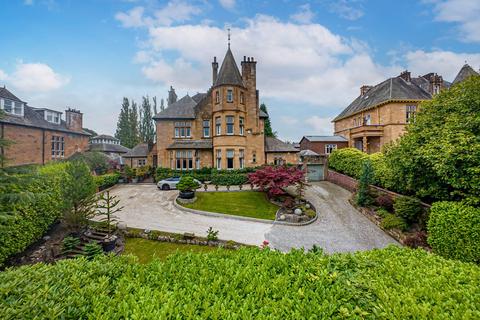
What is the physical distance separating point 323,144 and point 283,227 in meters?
24.7

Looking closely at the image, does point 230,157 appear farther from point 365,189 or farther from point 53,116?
point 53,116

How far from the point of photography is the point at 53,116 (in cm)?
3139

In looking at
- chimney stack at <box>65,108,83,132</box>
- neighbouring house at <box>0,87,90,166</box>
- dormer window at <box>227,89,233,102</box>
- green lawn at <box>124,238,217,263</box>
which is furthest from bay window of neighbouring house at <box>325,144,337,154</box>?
chimney stack at <box>65,108,83,132</box>

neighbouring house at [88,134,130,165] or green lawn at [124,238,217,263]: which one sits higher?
neighbouring house at [88,134,130,165]

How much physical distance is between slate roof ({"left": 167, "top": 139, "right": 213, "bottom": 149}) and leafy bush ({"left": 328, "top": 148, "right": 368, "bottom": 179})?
52.9 feet

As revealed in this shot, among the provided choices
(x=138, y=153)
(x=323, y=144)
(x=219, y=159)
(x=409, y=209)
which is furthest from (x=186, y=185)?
(x=323, y=144)

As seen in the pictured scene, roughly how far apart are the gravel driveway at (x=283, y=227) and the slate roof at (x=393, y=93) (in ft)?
72.3

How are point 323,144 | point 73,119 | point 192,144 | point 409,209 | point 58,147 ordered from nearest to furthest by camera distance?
point 409,209 < point 192,144 < point 58,147 < point 73,119 < point 323,144

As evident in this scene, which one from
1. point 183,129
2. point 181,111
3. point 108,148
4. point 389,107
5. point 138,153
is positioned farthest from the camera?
point 108,148

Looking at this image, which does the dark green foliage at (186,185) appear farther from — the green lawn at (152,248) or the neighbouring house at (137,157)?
the neighbouring house at (137,157)

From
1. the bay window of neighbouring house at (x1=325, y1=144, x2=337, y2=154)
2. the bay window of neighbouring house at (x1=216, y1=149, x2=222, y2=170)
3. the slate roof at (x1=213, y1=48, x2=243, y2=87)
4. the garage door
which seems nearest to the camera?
the slate roof at (x1=213, y1=48, x2=243, y2=87)

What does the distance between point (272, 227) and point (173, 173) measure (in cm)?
1643

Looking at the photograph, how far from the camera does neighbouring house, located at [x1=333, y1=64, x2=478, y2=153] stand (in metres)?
30.7

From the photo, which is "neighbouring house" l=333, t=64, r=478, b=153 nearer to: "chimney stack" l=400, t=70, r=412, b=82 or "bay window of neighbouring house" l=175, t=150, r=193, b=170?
"chimney stack" l=400, t=70, r=412, b=82
